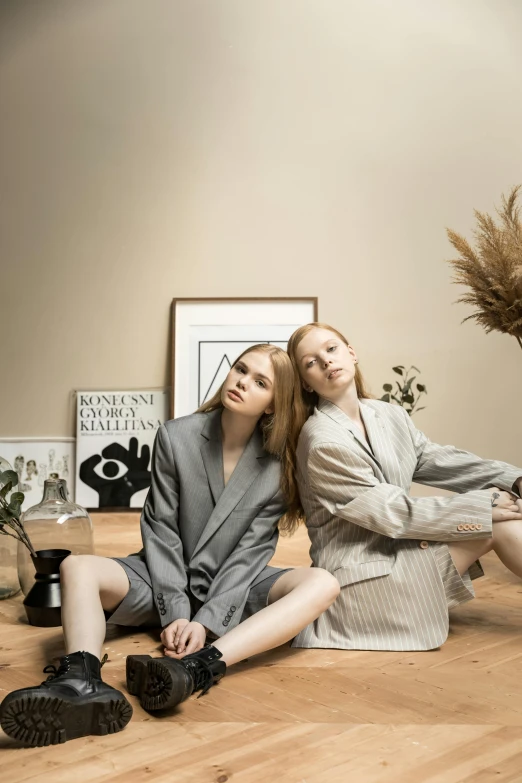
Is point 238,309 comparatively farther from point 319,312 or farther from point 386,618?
point 386,618

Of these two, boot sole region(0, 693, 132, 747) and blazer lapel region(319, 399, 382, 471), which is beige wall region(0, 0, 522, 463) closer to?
blazer lapel region(319, 399, 382, 471)

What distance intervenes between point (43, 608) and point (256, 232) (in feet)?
9.36

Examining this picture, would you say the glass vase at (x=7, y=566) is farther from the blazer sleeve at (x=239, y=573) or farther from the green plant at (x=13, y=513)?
the blazer sleeve at (x=239, y=573)

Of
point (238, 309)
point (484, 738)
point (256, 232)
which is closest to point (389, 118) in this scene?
point (256, 232)

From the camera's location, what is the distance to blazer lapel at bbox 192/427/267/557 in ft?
7.47

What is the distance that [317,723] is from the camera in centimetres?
172

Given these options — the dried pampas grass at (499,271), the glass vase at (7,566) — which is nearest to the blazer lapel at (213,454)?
the glass vase at (7,566)

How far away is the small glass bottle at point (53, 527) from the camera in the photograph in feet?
8.93

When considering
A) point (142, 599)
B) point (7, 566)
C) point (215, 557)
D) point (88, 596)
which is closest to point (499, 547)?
point (215, 557)

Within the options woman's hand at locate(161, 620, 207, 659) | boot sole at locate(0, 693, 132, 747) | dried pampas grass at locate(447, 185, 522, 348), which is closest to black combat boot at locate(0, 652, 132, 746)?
boot sole at locate(0, 693, 132, 747)

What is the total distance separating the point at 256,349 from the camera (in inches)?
93.4

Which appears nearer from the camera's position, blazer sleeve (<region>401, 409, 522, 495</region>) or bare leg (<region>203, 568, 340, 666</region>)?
bare leg (<region>203, 568, 340, 666</region>)

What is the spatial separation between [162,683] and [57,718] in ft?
0.79

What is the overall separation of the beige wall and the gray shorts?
2.59 meters
